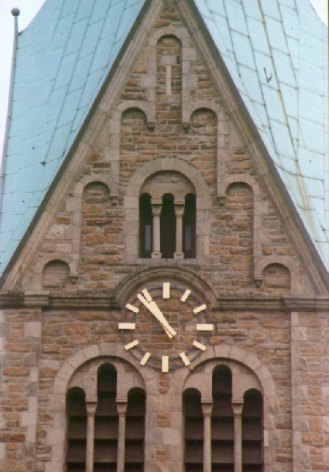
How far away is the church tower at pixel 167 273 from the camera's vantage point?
34.7 meters

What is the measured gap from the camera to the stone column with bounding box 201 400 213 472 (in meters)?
34.5

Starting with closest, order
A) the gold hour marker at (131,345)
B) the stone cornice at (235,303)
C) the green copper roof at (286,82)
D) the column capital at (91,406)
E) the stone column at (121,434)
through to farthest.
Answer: the stone column at (121,434), the column capital at (91,406), the gold hour marker at (131,345), the stone cornice at (235,303), the green copper roof at (286,82)

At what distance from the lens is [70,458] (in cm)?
3472

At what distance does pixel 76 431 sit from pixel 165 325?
1.93m

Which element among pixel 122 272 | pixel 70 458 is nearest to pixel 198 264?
pixel 122 272

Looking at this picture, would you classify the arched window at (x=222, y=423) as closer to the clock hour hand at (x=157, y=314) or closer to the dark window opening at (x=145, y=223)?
the clock hour hand at (x=157, y=314)

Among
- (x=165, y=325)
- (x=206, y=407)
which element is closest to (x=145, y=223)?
(x=165, y=325)

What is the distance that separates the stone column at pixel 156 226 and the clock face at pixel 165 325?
477 millimetres

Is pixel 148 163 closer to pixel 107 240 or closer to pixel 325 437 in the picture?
pixel 107 240

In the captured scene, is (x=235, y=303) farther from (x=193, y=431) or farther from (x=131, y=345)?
(x=193, y=431)

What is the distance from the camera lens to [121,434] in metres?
34.6

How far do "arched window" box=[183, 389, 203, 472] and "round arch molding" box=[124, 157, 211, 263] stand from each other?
6.48 feet

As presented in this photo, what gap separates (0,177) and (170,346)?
4446 millimetres

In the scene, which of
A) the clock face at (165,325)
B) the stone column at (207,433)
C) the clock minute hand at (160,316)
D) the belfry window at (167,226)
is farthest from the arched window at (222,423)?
the belfry window at (167,226)
